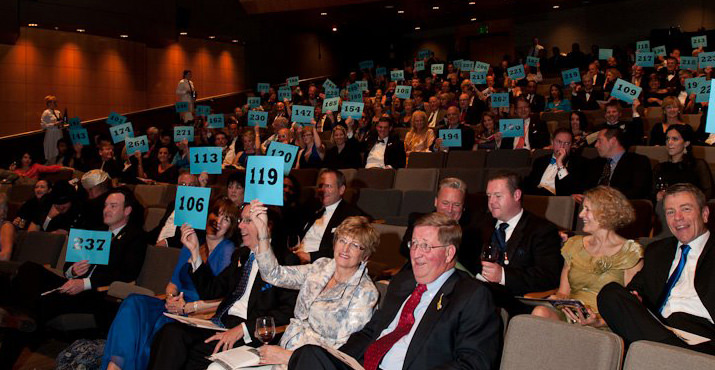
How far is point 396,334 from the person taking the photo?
2717 mm

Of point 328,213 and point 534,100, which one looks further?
point 534,100

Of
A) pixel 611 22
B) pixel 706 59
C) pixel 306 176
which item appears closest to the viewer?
pixel 306 176

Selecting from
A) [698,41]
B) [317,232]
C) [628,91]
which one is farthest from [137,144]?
[698,41]

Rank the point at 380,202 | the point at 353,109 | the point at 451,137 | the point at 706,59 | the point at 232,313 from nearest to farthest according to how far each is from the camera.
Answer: the point at 232,313 → the point at 380,202 → the point at 451,137 → the point at 353,109 → the point at 706,59

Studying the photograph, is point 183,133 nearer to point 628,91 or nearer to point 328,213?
point 328,213

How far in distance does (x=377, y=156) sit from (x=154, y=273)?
407 cm

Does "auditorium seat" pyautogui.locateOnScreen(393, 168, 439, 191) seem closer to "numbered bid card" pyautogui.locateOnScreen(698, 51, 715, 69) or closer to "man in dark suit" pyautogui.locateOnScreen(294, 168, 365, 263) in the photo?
"man in dark suit" pyautogui.locateOnScreen(294, 168, 365, 263)

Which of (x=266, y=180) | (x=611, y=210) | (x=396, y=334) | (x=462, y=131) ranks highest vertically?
(x=462, y=131)

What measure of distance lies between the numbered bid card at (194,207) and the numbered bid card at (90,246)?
1.99ft

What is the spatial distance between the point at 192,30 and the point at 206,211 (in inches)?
485

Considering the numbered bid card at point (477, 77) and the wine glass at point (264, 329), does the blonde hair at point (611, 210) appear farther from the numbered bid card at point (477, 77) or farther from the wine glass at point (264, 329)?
the numbered bid card at point (477, 77)

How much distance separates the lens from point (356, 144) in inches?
326

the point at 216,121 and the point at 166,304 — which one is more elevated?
the point at 216,121

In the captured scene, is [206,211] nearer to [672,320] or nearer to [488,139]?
[672,320]
